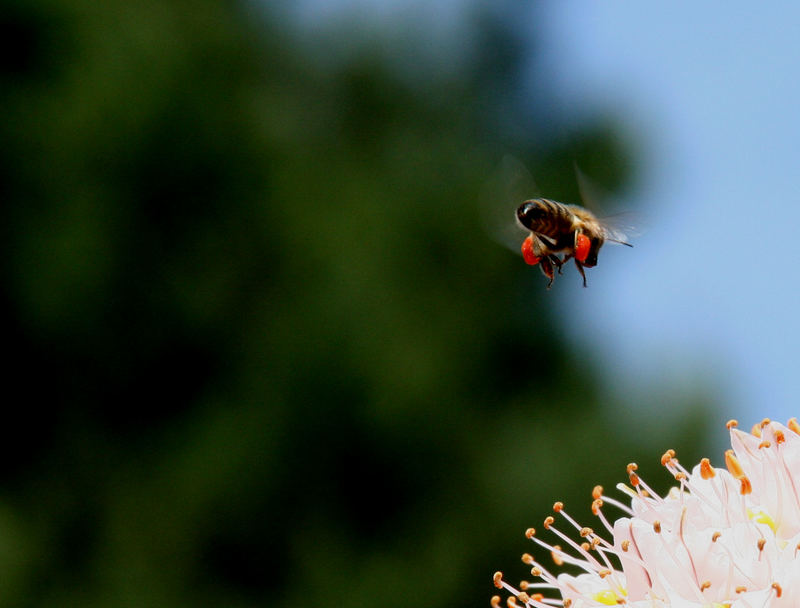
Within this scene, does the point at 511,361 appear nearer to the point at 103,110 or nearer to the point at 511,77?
the point at 511,77

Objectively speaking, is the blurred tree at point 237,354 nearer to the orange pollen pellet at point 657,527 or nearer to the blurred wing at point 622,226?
the blurred wing at point 622,226

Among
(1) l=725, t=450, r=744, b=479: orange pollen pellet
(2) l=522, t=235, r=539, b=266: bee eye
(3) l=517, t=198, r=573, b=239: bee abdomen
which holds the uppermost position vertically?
(3) l=517, t=198, r=573, b=239: bee abdomen

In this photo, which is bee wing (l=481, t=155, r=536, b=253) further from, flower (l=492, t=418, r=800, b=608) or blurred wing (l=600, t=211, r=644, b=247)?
flower (l=492, t=418, r=800, b=608)

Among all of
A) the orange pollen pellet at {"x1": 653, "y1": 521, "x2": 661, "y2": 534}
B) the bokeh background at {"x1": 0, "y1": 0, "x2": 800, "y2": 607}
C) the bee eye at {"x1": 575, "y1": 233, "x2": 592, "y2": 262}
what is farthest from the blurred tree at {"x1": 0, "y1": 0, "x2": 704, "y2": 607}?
the orange pollen pellet at {"x1": 653, "y1": 521, "x2": 661, "y2": 534}

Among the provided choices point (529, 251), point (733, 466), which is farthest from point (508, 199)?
point (733, 466)

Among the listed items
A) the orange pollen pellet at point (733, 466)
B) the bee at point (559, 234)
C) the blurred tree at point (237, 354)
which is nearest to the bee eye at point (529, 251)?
the bee at point (559, 234)

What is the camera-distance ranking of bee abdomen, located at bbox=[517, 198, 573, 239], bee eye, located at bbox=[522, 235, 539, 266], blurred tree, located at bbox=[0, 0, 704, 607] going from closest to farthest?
bee abdomen, located at bbox=[517, 198, 573, 239] < bee eye, located at bbox=[522, 235, 539, 266] < blurred tree, located at bbox=[0, 0, 704, 607]

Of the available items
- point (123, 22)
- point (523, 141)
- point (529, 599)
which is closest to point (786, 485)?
point (529, 599)
